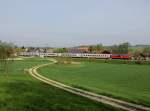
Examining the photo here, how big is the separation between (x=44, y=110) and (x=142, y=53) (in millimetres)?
130941

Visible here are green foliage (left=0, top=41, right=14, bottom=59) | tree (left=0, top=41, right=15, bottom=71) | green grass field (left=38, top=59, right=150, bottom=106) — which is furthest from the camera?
tree (left=0, top=41, right=15, bottom=71)

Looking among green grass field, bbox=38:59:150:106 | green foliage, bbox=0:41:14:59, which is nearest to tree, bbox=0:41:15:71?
green foliage, bbox=0:41:14:59

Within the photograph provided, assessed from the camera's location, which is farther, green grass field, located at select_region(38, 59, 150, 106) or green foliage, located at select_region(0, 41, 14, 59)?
green foliage, located at select_region(0, 41, 14, 59)

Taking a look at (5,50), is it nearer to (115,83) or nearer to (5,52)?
(5,52)

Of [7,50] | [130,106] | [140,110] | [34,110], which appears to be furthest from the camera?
[7,50]

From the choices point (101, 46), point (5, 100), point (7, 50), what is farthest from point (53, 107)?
point (101, 46)

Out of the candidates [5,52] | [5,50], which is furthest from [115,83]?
[5,50]

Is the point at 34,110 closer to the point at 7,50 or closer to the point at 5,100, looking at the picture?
the point at 5,100

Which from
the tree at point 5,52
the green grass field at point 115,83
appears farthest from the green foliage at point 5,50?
the green grass field at point 115,83

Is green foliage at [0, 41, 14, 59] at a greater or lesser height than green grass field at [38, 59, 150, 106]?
greater

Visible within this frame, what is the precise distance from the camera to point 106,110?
1457 cm

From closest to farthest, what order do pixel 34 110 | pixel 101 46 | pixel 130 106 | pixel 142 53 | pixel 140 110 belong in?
1. pixel 34 110
2. pixel 140 110
3. pixel 130 106
4. pixel 142 53
5. pixel 101 46

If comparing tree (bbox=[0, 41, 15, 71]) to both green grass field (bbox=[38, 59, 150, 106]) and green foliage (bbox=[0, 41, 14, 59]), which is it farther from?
green grass field (bbox=[38, 59, 150, 106])

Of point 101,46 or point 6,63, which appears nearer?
point 6,63
